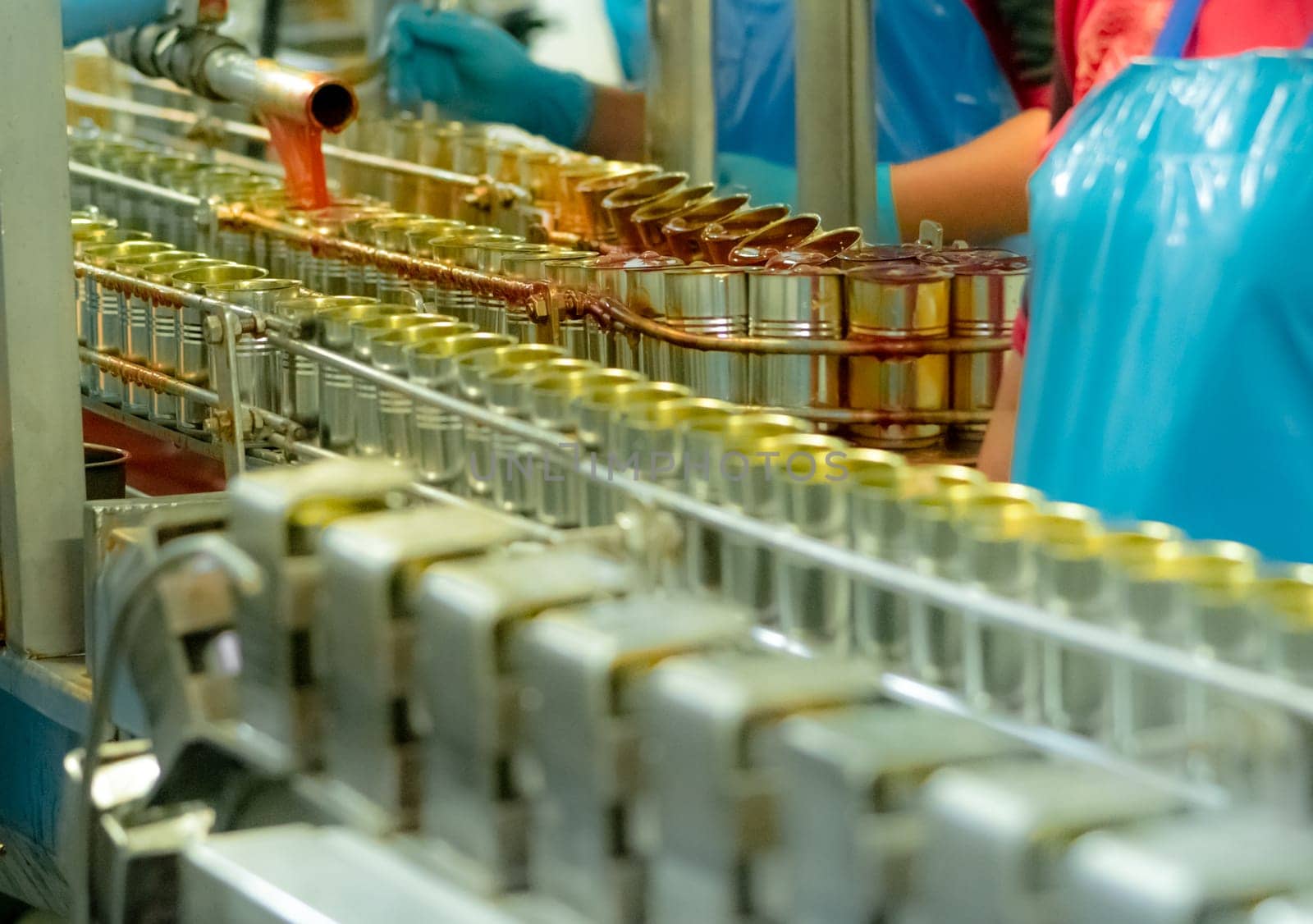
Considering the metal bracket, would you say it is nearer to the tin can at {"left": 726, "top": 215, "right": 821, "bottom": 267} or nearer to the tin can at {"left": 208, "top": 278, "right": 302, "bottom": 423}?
the tin can at {"left": 208, "top": 278, "right": 302, "bottom": 423}

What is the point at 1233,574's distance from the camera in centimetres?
76

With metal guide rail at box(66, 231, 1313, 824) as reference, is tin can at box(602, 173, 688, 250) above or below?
above

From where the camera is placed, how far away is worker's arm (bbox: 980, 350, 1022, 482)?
1493 mm

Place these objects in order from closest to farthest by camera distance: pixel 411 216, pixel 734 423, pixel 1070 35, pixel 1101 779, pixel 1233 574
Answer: pixel 1101 779 < pixel 1233 574 < pixel 734 423 < pixel 1070 35 < pixel 411 216

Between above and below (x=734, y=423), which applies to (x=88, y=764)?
below

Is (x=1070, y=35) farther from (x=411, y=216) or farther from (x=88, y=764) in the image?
(x=88, y=764)

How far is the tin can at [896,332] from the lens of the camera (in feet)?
4.57

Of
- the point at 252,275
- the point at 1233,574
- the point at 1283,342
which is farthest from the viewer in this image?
the point at 252,275

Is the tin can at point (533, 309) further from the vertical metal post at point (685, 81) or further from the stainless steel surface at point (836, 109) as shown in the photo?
the vertical metal post at point (685, 81)

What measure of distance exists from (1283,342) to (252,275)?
0.90 meters

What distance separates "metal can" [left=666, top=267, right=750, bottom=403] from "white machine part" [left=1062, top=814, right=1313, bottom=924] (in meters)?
0.89

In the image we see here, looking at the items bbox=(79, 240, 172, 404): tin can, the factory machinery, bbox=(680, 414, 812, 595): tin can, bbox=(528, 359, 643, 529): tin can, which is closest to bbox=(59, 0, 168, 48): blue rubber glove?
bbox=(79, 240, 172, 404): tin can

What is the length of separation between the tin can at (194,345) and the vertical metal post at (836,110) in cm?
80

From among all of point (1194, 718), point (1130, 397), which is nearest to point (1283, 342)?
point (1130, 397)
